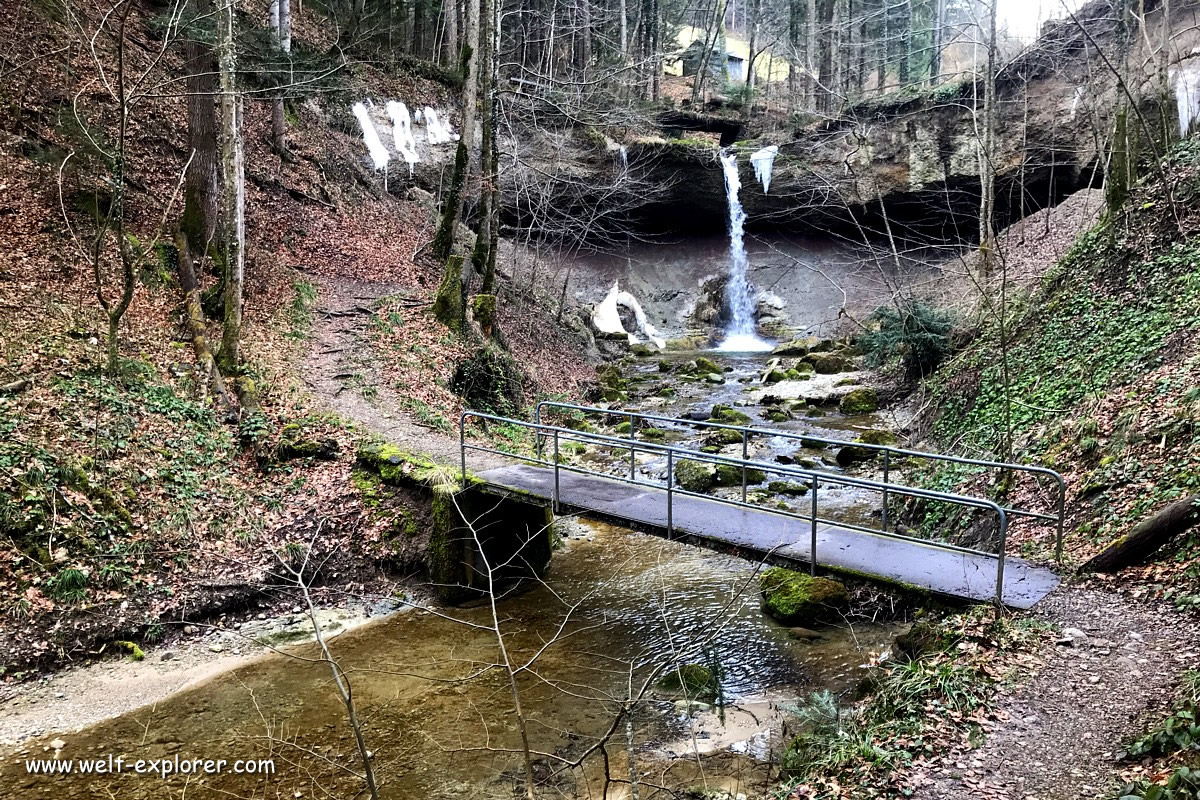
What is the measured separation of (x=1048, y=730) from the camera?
525 centimetres

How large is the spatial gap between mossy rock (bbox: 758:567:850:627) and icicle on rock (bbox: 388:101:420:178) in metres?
21.6

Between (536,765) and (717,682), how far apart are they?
222cm

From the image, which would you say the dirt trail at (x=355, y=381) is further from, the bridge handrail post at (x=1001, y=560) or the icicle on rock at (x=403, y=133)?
the icicle on rock at (x=403, y=133)

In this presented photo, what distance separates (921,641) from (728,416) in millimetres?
13073

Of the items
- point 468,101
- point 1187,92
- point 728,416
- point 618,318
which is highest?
point 1187,92

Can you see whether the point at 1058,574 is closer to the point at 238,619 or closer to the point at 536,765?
the point at 536,765

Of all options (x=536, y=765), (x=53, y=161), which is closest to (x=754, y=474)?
(x=536, y=765)

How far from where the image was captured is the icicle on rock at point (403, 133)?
1045 inches

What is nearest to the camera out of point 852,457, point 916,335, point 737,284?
point 852,457

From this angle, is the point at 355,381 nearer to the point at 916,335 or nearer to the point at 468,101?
the point at 468,101

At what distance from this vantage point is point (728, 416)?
65.5ft

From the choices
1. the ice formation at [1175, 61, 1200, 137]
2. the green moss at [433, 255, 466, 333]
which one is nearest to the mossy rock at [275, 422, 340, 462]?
the green moss at [433, 255, 466, 333]

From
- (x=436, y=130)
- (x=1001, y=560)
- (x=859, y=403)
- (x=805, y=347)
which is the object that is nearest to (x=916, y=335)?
(x=859, y=403)

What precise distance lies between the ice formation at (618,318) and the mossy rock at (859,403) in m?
12.8
